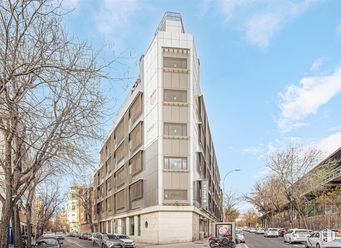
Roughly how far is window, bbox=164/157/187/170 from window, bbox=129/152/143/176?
7.49m

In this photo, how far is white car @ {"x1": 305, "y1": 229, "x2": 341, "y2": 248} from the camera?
31516 millimetres

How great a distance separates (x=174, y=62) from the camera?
51.9 meters

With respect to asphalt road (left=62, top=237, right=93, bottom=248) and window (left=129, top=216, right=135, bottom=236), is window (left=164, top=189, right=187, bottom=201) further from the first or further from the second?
window (left=129, top=216, right=135, bottom=236)

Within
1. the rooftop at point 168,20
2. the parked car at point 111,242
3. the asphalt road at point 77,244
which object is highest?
the rooftop at point 168,20

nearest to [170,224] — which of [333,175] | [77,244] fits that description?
[77,244]

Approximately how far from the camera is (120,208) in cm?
7238

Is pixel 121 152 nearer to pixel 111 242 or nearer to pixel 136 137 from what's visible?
pixel 136 137

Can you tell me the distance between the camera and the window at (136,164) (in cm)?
5719

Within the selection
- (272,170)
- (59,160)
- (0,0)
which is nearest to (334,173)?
(272,170)

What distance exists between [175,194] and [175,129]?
6.97 m

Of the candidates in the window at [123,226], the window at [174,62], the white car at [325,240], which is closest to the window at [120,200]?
the window at [123,226]

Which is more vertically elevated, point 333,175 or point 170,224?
point 333,175

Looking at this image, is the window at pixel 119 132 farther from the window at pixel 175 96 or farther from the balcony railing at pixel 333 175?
the balcony railing at pixel 333 175

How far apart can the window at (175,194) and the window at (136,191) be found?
7010mm
